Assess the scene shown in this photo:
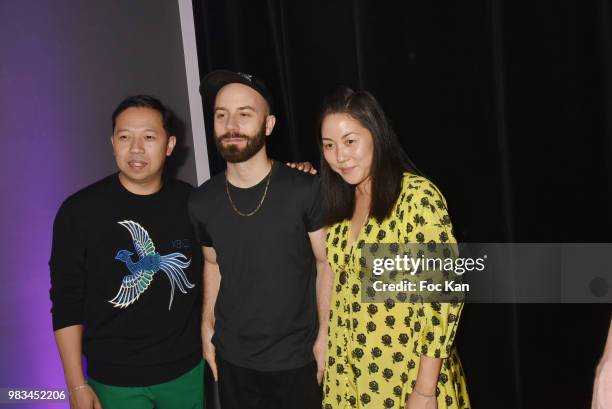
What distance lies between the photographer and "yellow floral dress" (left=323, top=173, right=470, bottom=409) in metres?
1.36

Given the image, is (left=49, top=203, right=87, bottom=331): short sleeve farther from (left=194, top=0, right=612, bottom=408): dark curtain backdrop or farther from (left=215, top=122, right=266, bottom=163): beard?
(left=194, top=0, right=612, bottom=408): dark curtain backdrop

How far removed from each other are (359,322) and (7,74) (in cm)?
163

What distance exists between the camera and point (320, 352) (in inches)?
67.3

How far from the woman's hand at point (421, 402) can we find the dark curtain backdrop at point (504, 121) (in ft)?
2.14

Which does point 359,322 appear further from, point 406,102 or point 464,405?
point 406,102

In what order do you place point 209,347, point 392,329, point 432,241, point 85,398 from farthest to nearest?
point 209,347, point 85,398, point 392,329, point 432,241

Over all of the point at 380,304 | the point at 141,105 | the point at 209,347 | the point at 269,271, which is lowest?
the point at 209,347

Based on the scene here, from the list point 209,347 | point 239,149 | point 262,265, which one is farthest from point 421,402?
point 239,149

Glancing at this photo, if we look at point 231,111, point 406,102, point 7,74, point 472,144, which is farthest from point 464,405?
point 7,74

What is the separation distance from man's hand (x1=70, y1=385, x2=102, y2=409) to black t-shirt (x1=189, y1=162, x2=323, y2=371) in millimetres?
438

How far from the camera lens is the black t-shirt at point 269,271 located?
1.67 metres

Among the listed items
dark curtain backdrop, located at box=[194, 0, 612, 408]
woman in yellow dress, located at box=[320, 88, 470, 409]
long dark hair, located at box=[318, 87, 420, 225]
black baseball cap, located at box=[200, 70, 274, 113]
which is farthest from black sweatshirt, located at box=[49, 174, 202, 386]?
dark curtain backdrop, located at box=[194, 0, 612, 408]

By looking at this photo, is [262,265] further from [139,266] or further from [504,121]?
[504,121]

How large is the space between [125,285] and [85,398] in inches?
15.2
